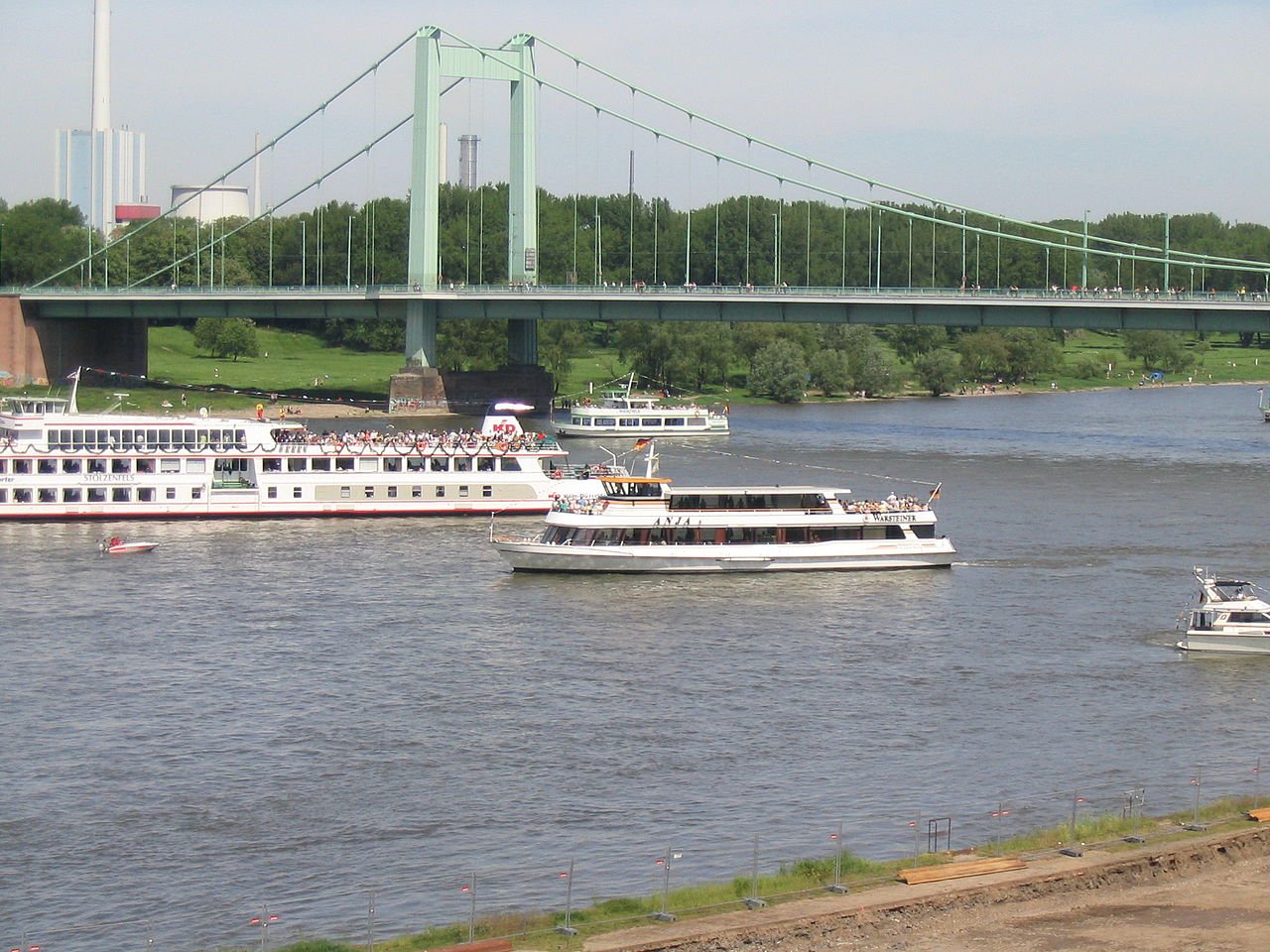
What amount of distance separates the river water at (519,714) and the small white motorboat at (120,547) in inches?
33.9

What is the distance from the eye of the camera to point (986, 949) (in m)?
22.4

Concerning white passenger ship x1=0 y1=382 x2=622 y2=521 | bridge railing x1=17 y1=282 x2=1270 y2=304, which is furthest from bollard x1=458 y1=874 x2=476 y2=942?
bridge railing x1=17 y1=282 x2=1270 y2=304

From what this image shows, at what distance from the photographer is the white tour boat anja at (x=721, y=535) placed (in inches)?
2082

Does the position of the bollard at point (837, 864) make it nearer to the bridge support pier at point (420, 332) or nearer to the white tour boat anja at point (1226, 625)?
the white tour boat anja at point (1226, 625)

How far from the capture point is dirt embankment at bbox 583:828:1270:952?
2245cm

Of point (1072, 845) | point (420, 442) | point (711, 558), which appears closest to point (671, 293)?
point (420, 442)

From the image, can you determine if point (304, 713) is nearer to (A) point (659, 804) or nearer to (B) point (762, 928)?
(A) point (659, 804)

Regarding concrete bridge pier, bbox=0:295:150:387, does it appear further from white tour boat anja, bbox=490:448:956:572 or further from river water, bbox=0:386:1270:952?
white tour boat anja, bbox=490:448:956:572

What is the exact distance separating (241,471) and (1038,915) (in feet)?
153

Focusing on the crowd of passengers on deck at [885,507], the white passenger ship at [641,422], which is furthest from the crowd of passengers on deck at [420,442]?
the white passenger ship at [641,422]

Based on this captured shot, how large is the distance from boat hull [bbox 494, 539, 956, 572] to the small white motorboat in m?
11.2

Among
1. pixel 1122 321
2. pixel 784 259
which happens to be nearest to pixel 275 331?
pixel 784 259

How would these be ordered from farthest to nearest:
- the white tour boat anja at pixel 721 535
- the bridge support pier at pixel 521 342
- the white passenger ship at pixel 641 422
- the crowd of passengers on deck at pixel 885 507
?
1. the bridge support pier at pixel 521 342
2. the white passenger ship at pixel 641 422
3. the crowd of passengers on deck at pixel 885 507
4. the white tour boat anja at pixel 721 535

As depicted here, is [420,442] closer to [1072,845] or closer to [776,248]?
[1072,845]
